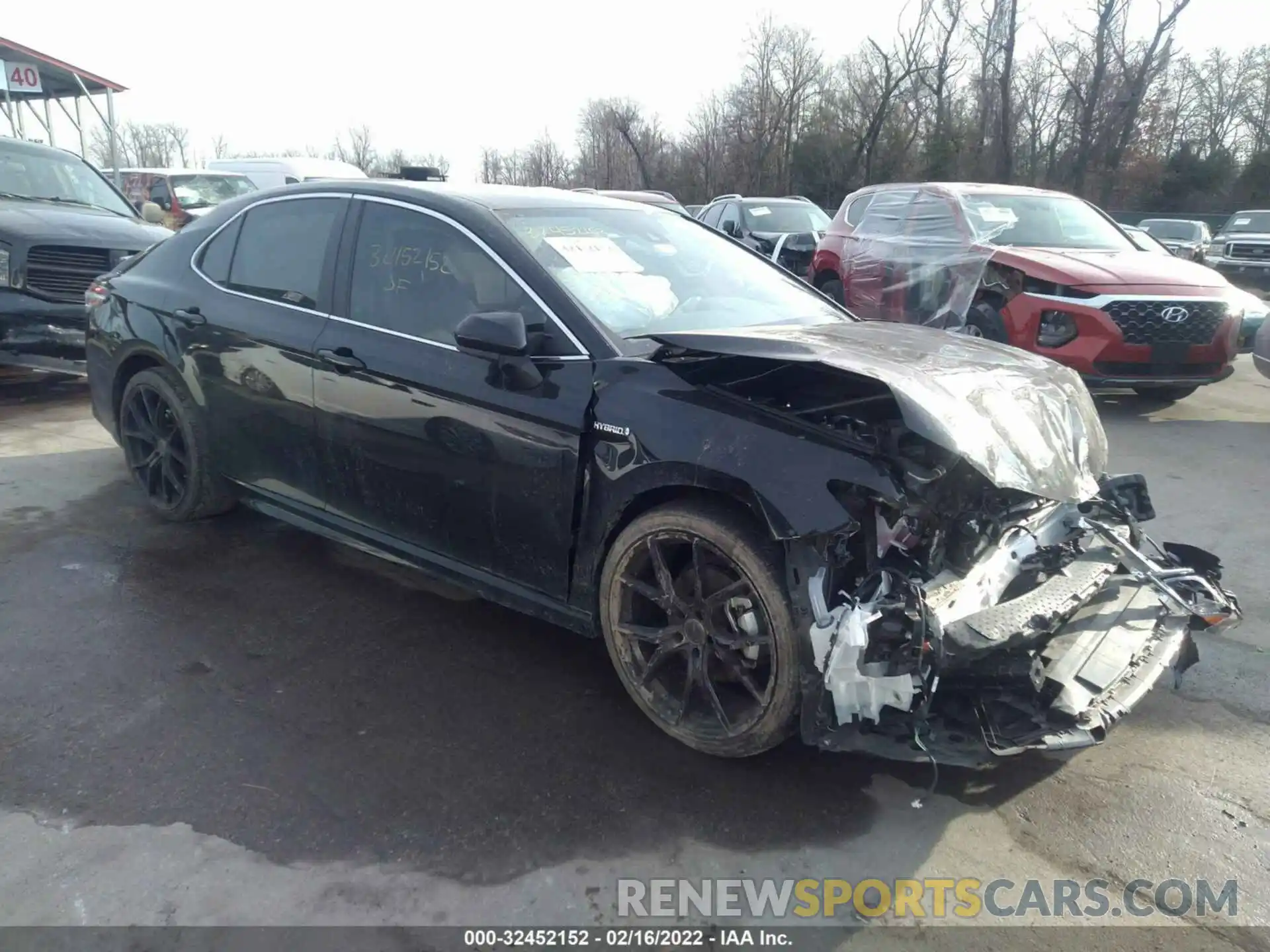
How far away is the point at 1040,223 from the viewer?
8570 millimetres

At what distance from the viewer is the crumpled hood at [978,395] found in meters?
2.68

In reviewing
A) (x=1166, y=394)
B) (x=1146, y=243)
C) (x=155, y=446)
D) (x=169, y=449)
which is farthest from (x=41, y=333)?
(x=1146, y=243)

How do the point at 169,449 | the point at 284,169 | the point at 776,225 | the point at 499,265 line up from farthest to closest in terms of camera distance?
the point at 284,169 → the point at 776,225 → the point at 169,449 → the point at 499,265

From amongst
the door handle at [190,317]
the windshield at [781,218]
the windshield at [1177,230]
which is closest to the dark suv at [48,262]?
the door handle at [190,317]

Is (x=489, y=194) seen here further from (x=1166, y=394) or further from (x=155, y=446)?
(x=1166, y=394)

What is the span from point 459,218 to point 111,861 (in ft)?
7.90

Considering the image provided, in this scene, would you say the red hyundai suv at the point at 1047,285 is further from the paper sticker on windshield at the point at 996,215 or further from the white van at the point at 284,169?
the white van at the point at 284,169

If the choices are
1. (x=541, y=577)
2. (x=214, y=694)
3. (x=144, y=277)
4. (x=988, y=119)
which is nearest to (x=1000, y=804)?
(x=541, y=577)

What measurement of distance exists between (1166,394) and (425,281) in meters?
7.37

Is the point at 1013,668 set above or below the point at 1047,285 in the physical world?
below

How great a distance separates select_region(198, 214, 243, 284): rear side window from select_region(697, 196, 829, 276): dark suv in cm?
1056

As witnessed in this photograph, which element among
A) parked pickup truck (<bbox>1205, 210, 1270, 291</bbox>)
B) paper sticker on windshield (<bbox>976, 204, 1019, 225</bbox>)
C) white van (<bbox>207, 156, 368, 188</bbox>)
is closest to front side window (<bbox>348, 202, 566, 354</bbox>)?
paper sticker on windshield (<bbox>976, 204, 1019, 225</bbox>)

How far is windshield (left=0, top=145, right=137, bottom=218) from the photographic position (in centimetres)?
836

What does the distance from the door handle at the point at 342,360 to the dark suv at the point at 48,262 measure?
4528 mm
